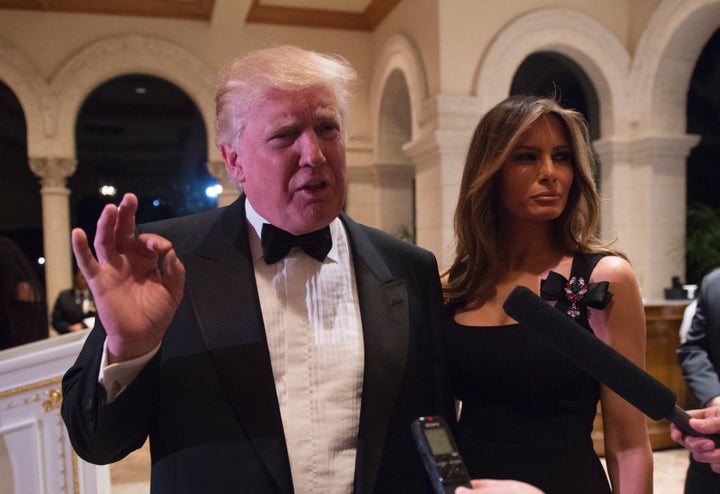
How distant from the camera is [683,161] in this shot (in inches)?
271

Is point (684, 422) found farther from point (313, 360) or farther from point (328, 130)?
point (328, 130)

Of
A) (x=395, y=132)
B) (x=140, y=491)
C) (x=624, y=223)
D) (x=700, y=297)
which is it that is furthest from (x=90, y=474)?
(x=395, y=132)

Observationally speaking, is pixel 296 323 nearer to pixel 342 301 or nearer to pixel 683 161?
pixel 342 301

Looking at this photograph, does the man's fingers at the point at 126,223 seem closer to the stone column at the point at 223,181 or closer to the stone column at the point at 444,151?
the stone column at the point at 444,151

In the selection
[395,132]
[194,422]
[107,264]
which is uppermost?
[395,132]

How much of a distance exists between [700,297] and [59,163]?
773 centimetres

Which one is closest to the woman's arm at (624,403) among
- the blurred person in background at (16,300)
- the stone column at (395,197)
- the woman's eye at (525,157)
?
the woman's eye at (525,157)

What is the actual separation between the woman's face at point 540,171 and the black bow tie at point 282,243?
0.64 m

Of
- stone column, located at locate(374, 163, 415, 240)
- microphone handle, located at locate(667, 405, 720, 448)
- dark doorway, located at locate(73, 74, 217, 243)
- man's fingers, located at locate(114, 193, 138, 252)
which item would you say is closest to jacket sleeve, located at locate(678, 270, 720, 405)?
microphone handle, located at locate(667, 405, 720, 448)

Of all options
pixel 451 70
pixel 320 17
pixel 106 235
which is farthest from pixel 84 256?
pixel 320 17

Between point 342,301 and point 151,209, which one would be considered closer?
point 342,301

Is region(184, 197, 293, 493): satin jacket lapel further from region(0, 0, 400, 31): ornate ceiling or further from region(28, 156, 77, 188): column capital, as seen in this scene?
region(28, 156, 77, 188): column capital

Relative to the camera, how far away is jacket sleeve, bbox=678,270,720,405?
2168 millimetres

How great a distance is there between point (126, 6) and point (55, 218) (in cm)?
297
